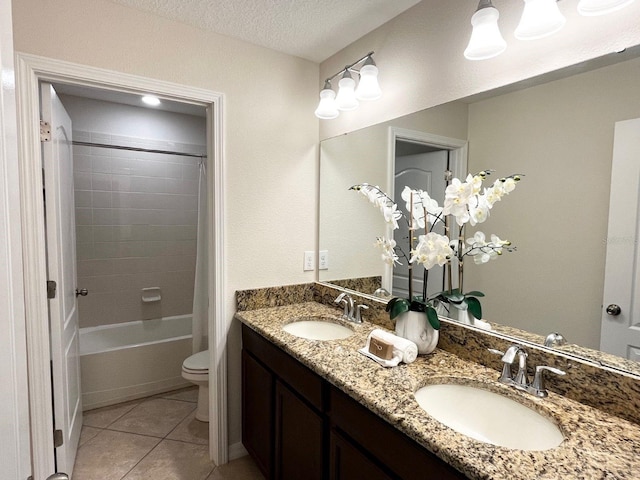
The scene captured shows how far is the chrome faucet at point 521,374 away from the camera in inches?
44.2

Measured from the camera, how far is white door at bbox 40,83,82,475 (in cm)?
169

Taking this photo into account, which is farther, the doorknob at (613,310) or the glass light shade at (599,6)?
the doorknob at (613,310)

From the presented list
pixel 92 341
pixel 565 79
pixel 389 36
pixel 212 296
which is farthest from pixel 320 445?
pixel 92 341

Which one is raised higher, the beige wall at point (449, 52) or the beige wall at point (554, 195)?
the beige wall at point (449, 52)

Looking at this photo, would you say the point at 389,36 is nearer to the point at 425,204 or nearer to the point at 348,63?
the point at 348,63

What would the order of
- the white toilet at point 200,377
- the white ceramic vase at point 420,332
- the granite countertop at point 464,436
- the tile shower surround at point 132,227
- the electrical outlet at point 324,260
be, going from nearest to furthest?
the granite countertop at point 464,436 → the white ceramic vase at point 420,332 → the electrical outlet at point 324,260 → the white toilet at point 200,377 → the tile shower surround at point 132,227

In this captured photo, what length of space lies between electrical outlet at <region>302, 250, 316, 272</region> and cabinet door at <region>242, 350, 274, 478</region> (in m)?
0.63

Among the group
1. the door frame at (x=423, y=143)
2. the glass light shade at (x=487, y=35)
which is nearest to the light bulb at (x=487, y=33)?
the glass light shade at (x=487, y=35)

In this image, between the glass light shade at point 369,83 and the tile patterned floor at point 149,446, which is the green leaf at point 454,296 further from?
the tile patterned floor at point 149,446

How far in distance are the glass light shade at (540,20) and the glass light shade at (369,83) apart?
70 centimetres

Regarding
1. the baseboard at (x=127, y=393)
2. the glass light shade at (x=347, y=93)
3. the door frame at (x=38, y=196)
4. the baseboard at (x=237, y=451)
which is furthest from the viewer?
the baseboard at (x=127, y=393)

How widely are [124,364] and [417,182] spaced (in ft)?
8.16

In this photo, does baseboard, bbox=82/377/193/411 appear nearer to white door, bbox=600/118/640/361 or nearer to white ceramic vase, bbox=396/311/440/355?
white ceramic vase, bbox=396/311/440/355

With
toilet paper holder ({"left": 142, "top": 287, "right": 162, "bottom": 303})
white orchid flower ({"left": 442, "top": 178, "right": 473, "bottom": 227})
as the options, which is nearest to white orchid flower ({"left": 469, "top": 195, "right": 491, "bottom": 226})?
white orchid flower ({"left": 442, "top": 178, "right": 473, "bottom": 227})
